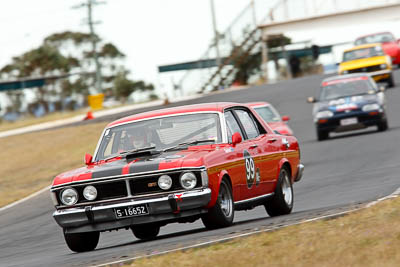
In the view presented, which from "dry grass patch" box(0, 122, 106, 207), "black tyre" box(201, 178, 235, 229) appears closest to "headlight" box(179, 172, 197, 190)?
"black tyre" box(201, 178, 235, 229)

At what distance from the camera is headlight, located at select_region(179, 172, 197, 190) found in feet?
31.0

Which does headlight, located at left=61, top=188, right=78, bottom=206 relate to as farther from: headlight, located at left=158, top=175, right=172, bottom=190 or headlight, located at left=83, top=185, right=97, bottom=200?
headlight, located at left=158, top=175, right=172, bottom=190

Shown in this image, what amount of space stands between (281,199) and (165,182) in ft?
7.75

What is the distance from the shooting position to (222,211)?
9.73 m

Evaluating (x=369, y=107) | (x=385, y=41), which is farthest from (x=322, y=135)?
(x=385, y=41)

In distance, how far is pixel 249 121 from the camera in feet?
38.1

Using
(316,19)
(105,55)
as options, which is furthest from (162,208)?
(105,55)

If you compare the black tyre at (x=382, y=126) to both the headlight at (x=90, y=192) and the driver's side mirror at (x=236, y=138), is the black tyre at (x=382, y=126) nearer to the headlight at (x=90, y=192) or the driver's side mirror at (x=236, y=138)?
the driver's side mirror at (x=236, y=138)

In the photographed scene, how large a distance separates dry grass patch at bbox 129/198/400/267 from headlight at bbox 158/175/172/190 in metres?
1.39

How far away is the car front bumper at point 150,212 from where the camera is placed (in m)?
9.40

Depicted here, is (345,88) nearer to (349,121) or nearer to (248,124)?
(349,121)

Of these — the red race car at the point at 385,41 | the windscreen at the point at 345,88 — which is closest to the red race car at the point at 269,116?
the windscreen at the point at 345,88

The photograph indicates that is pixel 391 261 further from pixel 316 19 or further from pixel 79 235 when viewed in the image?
pixel 316 19

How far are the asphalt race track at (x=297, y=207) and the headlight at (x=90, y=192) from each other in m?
0.56
